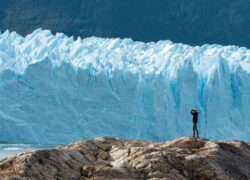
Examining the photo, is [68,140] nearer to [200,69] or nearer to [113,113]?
[113,113]

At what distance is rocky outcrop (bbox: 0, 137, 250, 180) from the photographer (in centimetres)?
795

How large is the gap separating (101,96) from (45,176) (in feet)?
107

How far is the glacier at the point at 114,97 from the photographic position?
38688 millimetres

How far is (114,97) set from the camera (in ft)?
133

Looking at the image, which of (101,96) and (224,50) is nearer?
(101,96)

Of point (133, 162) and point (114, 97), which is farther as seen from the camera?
point (114, 97)

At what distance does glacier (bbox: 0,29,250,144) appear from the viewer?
3869 centimetres

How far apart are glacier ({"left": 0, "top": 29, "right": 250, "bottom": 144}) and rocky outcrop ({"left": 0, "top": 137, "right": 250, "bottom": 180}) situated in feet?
94.5

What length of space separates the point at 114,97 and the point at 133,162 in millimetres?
Answer: 32159

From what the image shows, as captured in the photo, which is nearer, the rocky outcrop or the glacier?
the rocky outcrop

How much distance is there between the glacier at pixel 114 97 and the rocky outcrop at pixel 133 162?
94.5 feet

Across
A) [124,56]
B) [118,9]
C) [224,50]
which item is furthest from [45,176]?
[118,9]

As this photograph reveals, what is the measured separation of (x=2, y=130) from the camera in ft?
A: 123

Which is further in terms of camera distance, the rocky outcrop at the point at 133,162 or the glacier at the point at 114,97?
the glacier at the point at 114,97
